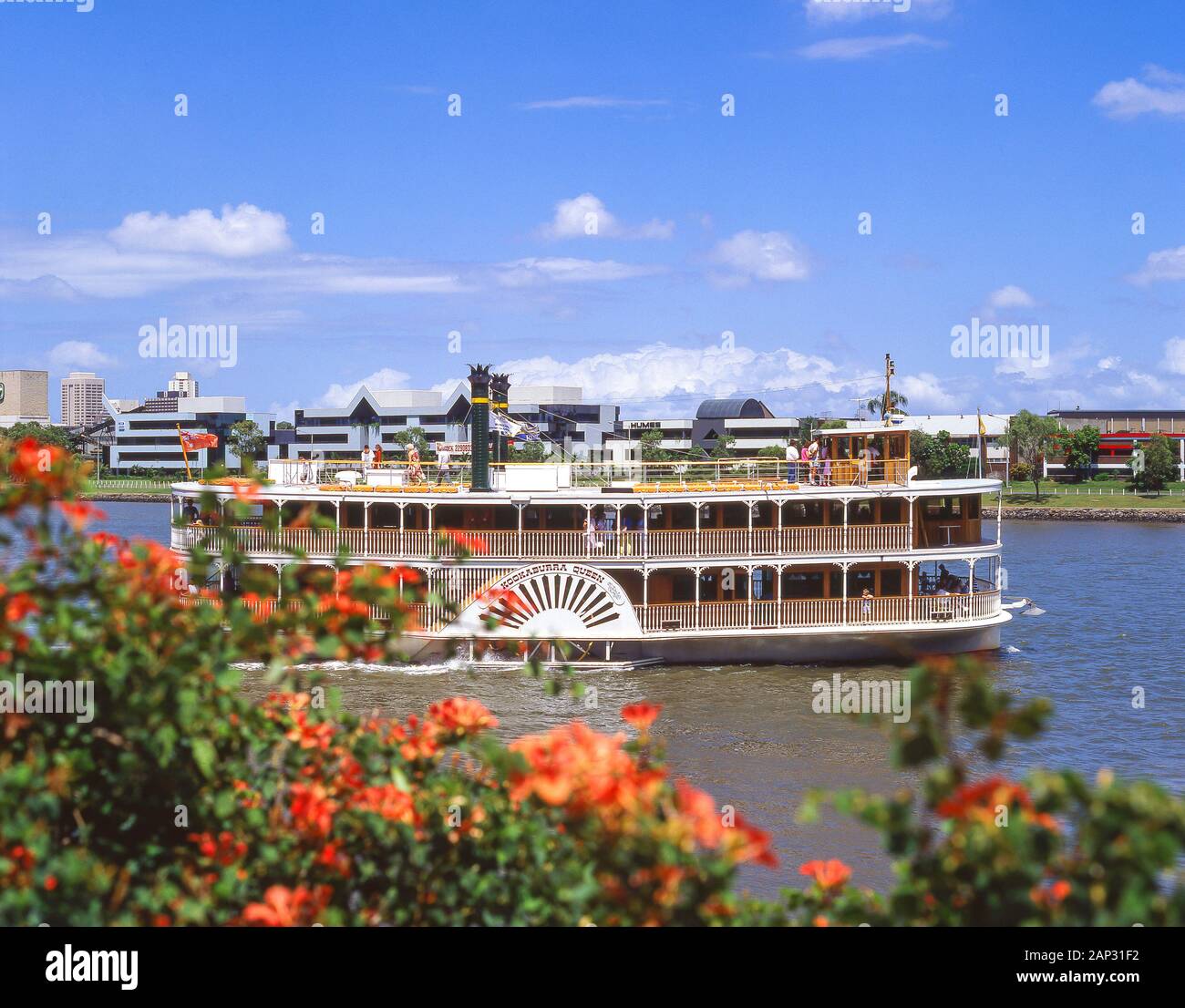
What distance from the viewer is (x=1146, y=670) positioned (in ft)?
101

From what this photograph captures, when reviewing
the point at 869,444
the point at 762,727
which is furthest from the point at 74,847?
the point at 869,444

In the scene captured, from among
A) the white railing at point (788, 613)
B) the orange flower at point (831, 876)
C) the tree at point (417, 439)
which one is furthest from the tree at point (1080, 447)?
the orange flower at point (831, 876)

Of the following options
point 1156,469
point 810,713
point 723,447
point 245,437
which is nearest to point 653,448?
point 723,447

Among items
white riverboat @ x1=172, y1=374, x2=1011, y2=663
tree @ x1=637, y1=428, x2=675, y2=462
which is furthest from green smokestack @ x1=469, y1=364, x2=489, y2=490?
tree @ x1=637, y1=428, x2=675, y2=462

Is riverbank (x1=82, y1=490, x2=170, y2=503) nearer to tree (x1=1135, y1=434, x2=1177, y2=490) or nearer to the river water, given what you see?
tree (x1=1135, y1=434, x2=1177, y2=490)

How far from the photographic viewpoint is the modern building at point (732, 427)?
469ft

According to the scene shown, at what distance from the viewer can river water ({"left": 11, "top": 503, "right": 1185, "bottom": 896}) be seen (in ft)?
61.4

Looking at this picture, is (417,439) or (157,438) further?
(157,438)

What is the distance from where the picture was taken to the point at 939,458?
111625 mm

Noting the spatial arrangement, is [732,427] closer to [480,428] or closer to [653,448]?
[653,448]

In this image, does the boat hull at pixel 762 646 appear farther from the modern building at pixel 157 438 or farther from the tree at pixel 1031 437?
the modern building at pixel 157 438

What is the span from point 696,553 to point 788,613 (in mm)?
2584
